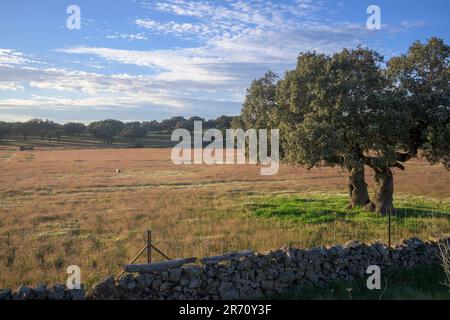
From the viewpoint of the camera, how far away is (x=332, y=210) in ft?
78.1

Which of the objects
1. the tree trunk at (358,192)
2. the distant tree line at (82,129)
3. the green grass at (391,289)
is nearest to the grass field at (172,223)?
the tree trunk at (358,192)

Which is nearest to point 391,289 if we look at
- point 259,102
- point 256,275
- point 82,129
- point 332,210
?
point 256,275

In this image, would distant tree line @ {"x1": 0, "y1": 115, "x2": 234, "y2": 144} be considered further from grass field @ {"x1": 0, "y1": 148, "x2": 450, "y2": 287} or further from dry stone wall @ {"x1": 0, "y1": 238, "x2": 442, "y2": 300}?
dry stone wall @ {"x1": 0, "y1": 238, "x2": 442, "y2": 300}

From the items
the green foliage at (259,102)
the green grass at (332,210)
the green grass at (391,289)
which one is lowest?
the green grass at (391,289)

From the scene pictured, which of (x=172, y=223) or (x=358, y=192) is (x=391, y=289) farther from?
(x=358, y=192)

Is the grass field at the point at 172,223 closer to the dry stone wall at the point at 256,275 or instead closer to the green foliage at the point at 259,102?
the dry stone wall at the point at 256,275

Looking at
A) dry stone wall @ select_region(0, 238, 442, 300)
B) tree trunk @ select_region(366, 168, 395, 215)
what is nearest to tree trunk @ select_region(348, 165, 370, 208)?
tree trunk @ select_region(366, 168, 395, 215)

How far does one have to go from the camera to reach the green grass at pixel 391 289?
1091 cm

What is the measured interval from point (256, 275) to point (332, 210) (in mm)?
13450

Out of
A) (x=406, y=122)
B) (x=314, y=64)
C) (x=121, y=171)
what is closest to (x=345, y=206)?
(x=406, y=122)

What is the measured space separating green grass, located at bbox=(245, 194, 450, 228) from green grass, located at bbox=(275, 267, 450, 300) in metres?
5.91

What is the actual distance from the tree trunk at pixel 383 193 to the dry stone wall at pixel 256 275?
9.43m
